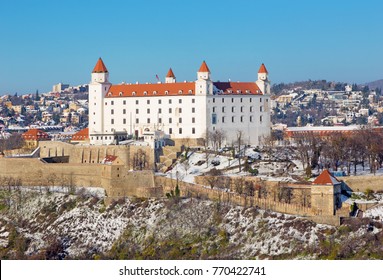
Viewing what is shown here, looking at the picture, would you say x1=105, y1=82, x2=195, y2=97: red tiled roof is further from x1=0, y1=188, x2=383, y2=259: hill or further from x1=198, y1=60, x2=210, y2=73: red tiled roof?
x1=0, y1=188, x2=383, y2=259: hill

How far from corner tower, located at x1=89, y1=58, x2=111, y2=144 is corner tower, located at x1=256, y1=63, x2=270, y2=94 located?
9.70 meters

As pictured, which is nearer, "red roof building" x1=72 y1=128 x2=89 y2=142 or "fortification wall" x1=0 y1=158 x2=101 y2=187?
"fortification wall" x1=0 y1=158 x2=101 y2=187

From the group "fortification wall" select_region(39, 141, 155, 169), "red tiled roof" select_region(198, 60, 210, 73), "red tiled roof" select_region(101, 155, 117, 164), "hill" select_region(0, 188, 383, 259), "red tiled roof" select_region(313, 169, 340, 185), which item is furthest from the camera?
"red tiled roof" select_region(198, 60, 210, 73)

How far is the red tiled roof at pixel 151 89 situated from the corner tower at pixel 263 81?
4.83 meters

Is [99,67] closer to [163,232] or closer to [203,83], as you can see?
[203,83]

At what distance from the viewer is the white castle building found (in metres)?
60.6

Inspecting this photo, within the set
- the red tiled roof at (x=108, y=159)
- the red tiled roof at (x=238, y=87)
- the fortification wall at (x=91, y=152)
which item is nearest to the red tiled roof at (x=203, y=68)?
the red tiled roof at (x=238, y=87)

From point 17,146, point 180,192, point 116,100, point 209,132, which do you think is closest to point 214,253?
point 180,192

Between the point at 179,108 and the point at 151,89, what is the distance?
2686 mm

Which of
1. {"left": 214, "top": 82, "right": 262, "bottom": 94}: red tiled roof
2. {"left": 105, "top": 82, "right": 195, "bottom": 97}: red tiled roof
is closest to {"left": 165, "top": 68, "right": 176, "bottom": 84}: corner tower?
{"left": 105, "top": 82, "right": 195, "bottom": 97}: red tiled roof

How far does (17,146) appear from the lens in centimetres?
6925

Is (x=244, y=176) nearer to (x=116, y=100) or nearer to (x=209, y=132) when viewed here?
(x=209, y=132)

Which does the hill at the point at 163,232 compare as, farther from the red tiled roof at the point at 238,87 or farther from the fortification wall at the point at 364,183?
the red tiled roof at the point at 238,87

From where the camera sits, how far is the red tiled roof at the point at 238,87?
62.4 m
